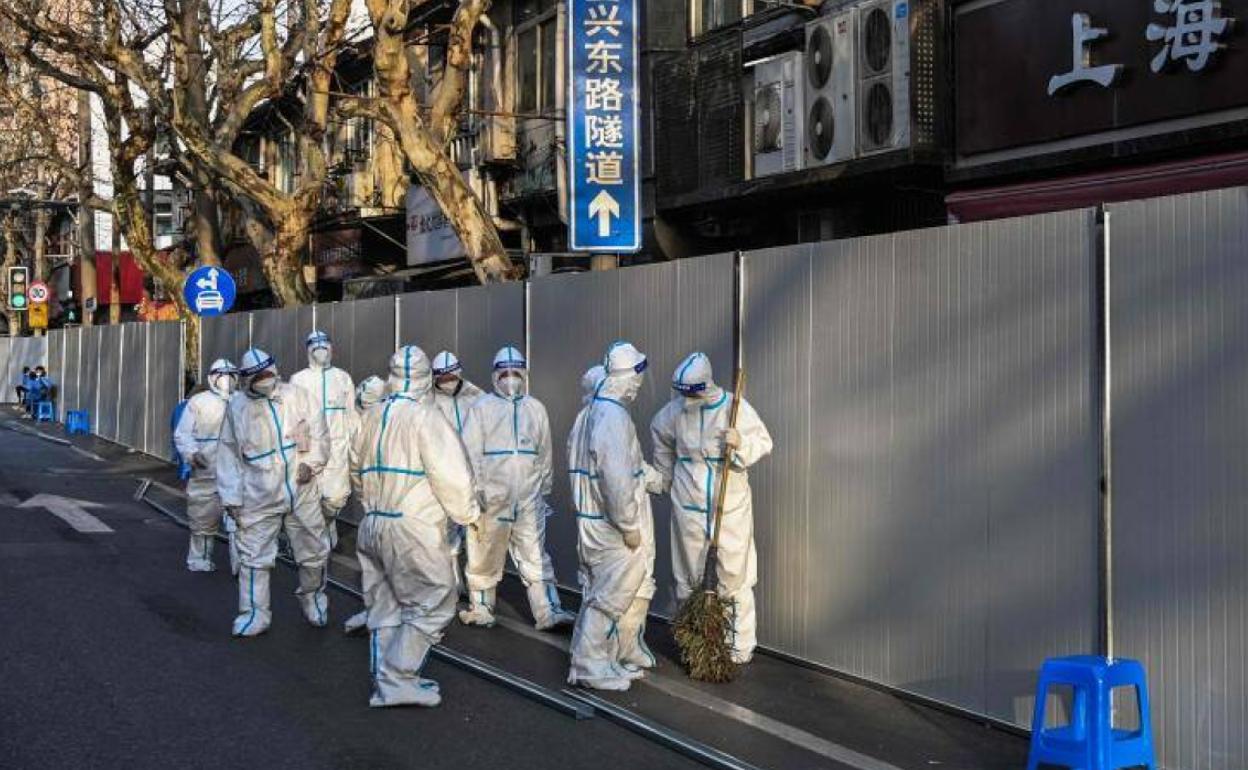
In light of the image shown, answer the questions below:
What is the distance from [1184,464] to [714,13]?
1447cm

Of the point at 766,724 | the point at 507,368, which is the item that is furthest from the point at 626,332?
the point at 766,724

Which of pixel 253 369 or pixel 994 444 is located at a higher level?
pixel 253 369

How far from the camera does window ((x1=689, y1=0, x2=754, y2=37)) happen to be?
1938 centimetres

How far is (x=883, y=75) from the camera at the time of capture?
1529 cm

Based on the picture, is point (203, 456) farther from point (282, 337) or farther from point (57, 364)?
point (57, 364)

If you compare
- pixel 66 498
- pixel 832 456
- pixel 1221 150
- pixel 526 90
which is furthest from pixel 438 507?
pixel 526 90

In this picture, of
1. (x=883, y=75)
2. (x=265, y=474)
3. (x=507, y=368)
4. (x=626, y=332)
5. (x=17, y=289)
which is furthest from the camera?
(x=17, y=289)

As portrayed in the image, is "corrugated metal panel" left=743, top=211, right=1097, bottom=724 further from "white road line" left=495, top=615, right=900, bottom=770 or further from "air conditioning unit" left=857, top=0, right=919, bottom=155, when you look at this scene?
"air conditioning unit" left=857, top=0, right=919, bottom=155

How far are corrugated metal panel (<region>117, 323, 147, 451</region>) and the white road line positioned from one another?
71.5ft

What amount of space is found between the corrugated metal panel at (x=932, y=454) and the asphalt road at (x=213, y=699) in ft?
5.81

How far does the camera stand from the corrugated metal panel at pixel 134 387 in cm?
2909

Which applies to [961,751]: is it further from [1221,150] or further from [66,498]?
[66,498]

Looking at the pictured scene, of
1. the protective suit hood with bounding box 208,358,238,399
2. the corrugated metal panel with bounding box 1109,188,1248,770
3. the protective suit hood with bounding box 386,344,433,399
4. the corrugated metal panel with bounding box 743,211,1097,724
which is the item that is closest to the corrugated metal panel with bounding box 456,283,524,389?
the protective suit hood with bounding box 208,358,238,399

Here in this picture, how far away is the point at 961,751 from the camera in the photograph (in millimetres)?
7320
